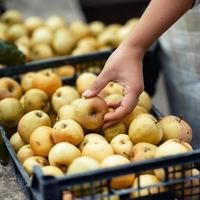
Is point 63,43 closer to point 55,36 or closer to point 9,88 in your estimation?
point 55,36

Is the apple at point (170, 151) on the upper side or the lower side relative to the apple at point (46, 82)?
lower

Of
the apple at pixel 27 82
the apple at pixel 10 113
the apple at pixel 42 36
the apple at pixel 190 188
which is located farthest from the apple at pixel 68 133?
the apple at pixel 42 36

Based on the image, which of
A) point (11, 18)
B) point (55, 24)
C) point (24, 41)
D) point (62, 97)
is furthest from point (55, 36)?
point (62, 97)

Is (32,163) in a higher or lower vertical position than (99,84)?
lower

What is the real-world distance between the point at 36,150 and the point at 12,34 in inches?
68.2

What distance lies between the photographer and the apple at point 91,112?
88.1 inches

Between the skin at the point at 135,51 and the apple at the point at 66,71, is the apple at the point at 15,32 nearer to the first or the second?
the apple at the point at 66,71

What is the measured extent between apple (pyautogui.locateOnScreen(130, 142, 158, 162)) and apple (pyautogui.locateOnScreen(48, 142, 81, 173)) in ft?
0.68

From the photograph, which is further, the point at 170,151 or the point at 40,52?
the point at 40,52

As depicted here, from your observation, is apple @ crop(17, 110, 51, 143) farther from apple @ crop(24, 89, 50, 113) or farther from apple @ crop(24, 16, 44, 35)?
apple @ crop(24, 16, 44, 35)

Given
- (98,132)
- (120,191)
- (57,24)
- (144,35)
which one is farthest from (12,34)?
(120,191)

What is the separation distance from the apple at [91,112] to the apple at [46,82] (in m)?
0.49

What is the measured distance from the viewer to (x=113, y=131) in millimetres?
2250

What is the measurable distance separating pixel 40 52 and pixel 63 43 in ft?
0.62
